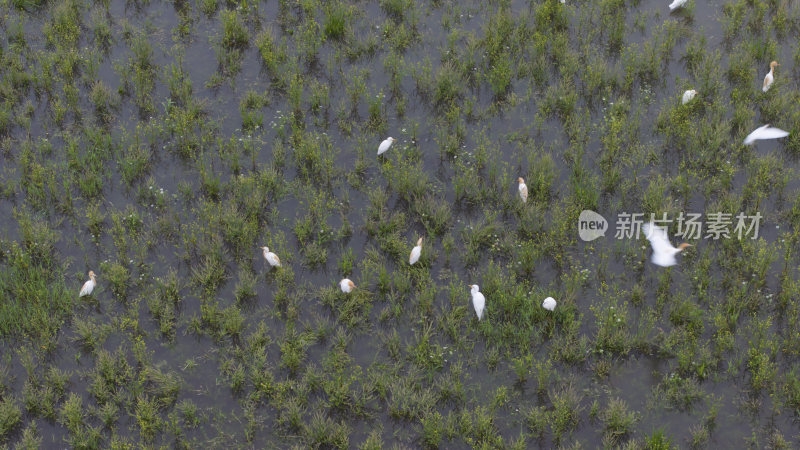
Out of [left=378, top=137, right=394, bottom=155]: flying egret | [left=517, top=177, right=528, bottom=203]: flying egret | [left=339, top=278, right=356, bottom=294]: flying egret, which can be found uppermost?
[left=517, top=177, right=528, bottom=203]: flying egret

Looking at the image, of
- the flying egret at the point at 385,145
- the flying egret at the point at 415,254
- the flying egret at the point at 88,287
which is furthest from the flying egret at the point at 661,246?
the flying egret at the point at 88,287

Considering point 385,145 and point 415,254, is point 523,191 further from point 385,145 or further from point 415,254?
point 385,145

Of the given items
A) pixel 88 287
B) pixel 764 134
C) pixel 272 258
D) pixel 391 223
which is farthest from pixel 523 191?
pixel 88 287

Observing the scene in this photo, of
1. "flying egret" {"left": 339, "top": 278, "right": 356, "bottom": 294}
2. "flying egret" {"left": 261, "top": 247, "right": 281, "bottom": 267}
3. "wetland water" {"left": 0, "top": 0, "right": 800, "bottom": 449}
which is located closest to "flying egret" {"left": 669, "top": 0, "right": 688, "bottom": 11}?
"wetland water" {"left": 0, "top": 0, "right": 800, "bottom": 449}

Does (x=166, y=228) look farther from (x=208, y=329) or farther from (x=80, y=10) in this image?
(x=80, y=10)

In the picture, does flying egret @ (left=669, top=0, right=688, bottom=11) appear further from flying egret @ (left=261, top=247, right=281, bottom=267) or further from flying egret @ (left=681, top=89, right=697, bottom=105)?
flying egret @ (left=261, top=247, right=281, bottom=267)

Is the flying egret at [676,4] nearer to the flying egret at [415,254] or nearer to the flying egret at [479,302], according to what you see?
the flying egret at [415,254]

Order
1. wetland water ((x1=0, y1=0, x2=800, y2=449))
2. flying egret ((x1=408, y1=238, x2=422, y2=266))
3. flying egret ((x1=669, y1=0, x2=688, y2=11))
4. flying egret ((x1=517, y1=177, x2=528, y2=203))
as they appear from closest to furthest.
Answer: wetland water ((x1=0, y1=0, x2=800, y2=449))
flying egret ((x1=408, y1=238, x2=422, y2=266))
flying egret ((x1=517, y1=177, x2=528, y2=203))
flying egret ((x1=669, y1=0, x2=688, y2=11))
